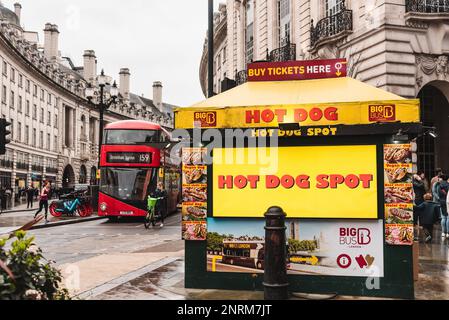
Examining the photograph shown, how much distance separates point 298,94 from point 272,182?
122 cm

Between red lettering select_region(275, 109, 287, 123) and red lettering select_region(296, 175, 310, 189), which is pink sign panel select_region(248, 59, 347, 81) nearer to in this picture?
red lettering select_region(275, 109, 287, 123)

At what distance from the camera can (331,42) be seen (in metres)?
20.3

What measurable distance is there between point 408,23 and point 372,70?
1960 millimetres

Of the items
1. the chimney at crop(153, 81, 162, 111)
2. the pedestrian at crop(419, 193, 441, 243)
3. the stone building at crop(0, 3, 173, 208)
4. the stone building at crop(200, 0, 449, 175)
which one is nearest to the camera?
the pedestrian at crop(419, 193, 441, 243)

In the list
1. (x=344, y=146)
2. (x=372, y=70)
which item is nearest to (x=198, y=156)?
(x=344, y=146)

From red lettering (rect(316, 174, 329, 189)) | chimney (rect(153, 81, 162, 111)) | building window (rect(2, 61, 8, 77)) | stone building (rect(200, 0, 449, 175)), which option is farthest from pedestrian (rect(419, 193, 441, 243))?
chimney (rect(153, 81, 162, 111))

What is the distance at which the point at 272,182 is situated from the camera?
626cm

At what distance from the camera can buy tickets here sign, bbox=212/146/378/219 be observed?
6.02 metres

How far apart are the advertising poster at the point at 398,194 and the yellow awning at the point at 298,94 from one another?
0.67 m

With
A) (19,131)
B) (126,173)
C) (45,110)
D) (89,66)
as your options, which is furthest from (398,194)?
(89,66)

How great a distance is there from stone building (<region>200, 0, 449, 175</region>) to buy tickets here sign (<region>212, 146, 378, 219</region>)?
11758mm

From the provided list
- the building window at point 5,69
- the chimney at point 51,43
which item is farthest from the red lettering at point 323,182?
the chimney at point 51,43

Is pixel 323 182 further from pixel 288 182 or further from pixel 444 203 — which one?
pixel 444 203
